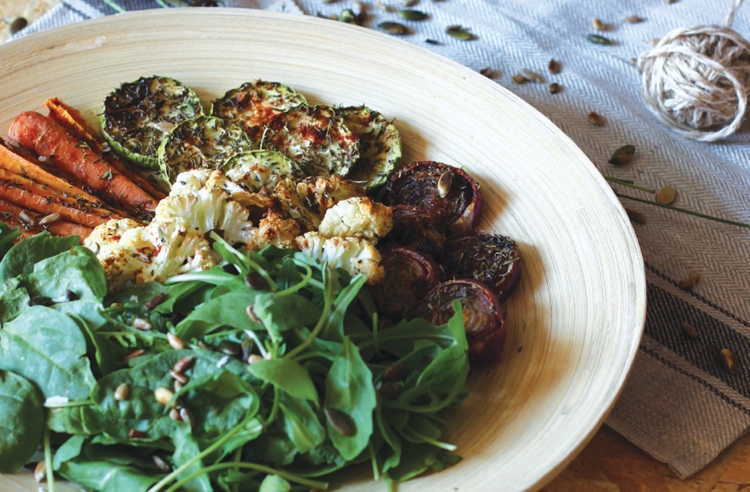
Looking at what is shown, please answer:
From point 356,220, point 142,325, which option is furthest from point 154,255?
point 356,220

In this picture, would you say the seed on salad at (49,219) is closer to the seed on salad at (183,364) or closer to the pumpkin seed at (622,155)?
the seed on salad at (183,364)

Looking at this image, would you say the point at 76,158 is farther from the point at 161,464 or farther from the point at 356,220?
the point at 161,464

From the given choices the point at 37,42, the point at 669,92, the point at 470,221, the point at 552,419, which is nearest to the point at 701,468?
the point at 552,419

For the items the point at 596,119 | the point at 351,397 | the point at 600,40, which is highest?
the point at 351,397

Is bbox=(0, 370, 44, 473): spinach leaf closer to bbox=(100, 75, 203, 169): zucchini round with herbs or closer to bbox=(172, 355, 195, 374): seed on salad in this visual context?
bbox=(172, 355, 195, 374): seed on salad

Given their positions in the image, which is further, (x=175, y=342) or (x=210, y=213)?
(x=210, y=213)

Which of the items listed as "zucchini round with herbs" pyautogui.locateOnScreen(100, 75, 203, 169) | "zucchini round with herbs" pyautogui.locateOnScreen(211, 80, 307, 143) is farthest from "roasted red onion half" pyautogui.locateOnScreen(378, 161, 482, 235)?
"zucchini round with herbs" pyautogui.locateOnScreen(100, 75, 203, 169)

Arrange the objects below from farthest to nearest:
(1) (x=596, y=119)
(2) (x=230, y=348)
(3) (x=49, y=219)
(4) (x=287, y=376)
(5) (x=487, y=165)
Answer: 1. (1) (x=596, y=119)
2. (5) (x=487, y=165)
3. (3) (x=49, y=219)
4. (2) (x=230, y=348)
5. (4) (x=287, y=376)
